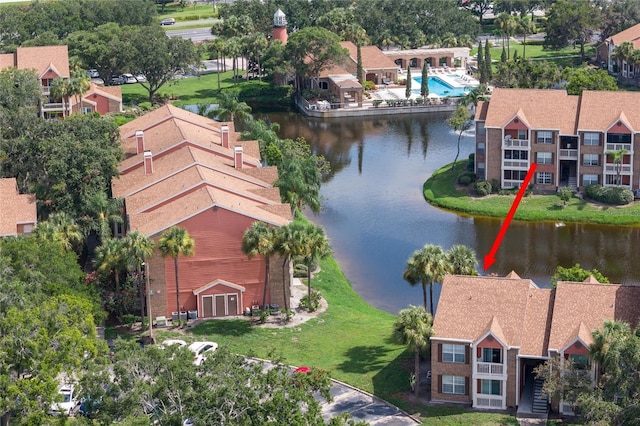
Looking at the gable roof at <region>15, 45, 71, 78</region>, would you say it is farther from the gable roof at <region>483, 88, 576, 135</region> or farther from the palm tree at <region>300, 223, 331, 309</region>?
the palm tree at <region>300, 223, 331, 309</region>

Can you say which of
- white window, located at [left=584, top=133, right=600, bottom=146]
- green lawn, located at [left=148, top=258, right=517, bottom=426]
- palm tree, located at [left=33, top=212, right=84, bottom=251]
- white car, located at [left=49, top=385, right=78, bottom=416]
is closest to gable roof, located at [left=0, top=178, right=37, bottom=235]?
palm tree, located at [left=33, top=212, right=84, bottom=251]

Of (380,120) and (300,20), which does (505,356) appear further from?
(300,20)

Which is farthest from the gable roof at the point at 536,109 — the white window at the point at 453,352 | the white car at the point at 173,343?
the white car at the point at 173,343

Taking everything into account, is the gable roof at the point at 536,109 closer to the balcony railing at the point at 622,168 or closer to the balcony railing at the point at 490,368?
the balcony railing at the point at 622,168

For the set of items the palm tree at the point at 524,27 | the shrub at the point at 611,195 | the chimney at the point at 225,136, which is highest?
the palm tree at the point at 524,27

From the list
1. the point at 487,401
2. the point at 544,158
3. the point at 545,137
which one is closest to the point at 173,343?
the point at 487,401

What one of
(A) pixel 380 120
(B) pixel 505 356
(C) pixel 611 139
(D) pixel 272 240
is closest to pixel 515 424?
(B) pixel 505 356
